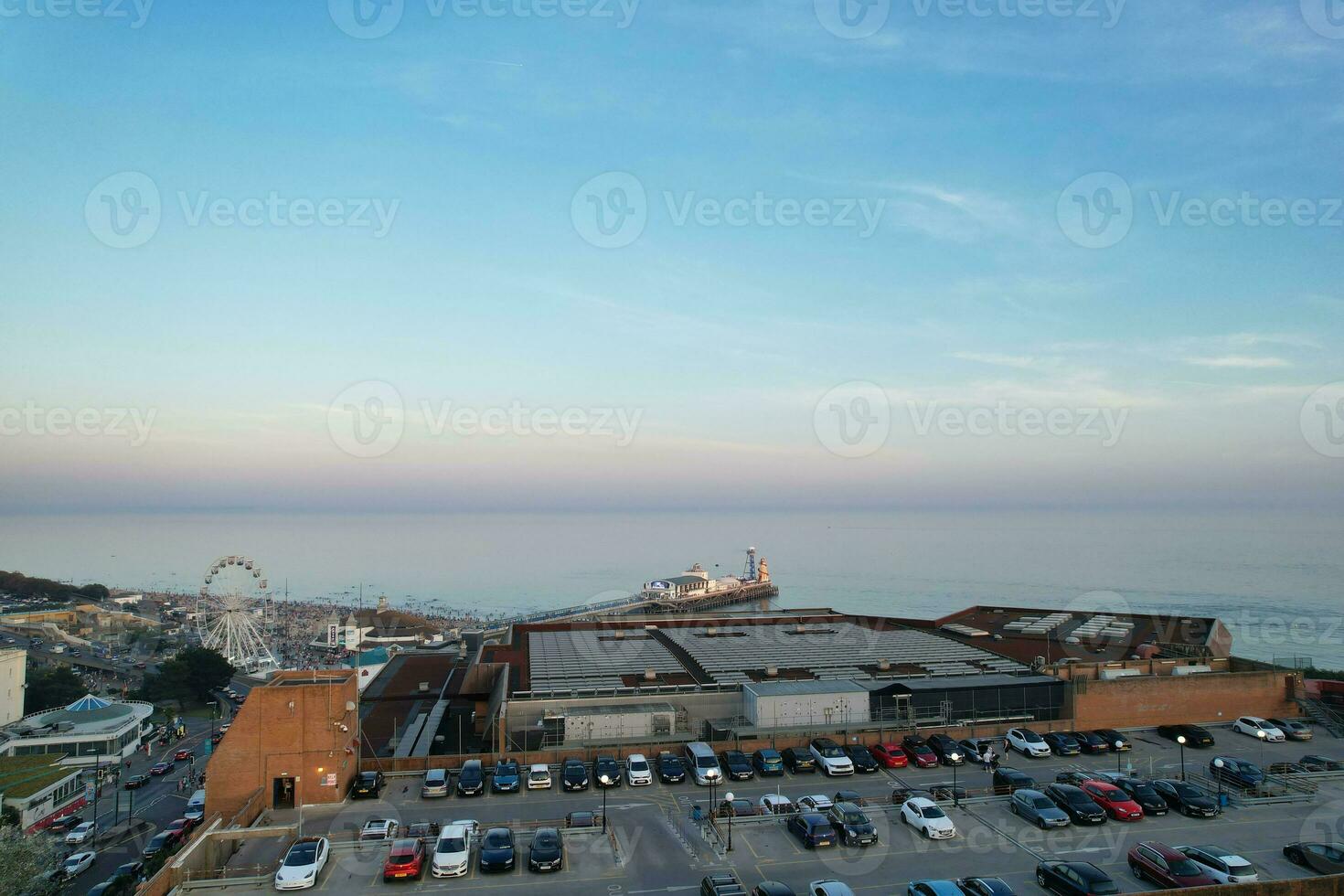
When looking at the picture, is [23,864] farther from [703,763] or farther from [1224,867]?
[1224,867]

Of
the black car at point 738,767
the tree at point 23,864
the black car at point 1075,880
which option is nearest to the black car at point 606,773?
the black car at point 738,767

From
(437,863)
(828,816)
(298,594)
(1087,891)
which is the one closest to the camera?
(1087,891)

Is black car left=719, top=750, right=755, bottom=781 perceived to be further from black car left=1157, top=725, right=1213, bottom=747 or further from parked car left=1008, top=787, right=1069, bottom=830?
black car left=1157, top=725, right=1213, bottom=747

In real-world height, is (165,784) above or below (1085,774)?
below

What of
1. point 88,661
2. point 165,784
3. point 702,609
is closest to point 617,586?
point 702,609

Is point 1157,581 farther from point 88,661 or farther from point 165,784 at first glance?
point 88,661

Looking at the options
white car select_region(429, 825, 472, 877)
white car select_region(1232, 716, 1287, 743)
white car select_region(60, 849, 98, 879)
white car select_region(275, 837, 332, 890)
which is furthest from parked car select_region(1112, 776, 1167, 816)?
white car select_region(60, 849, 98, 879)
